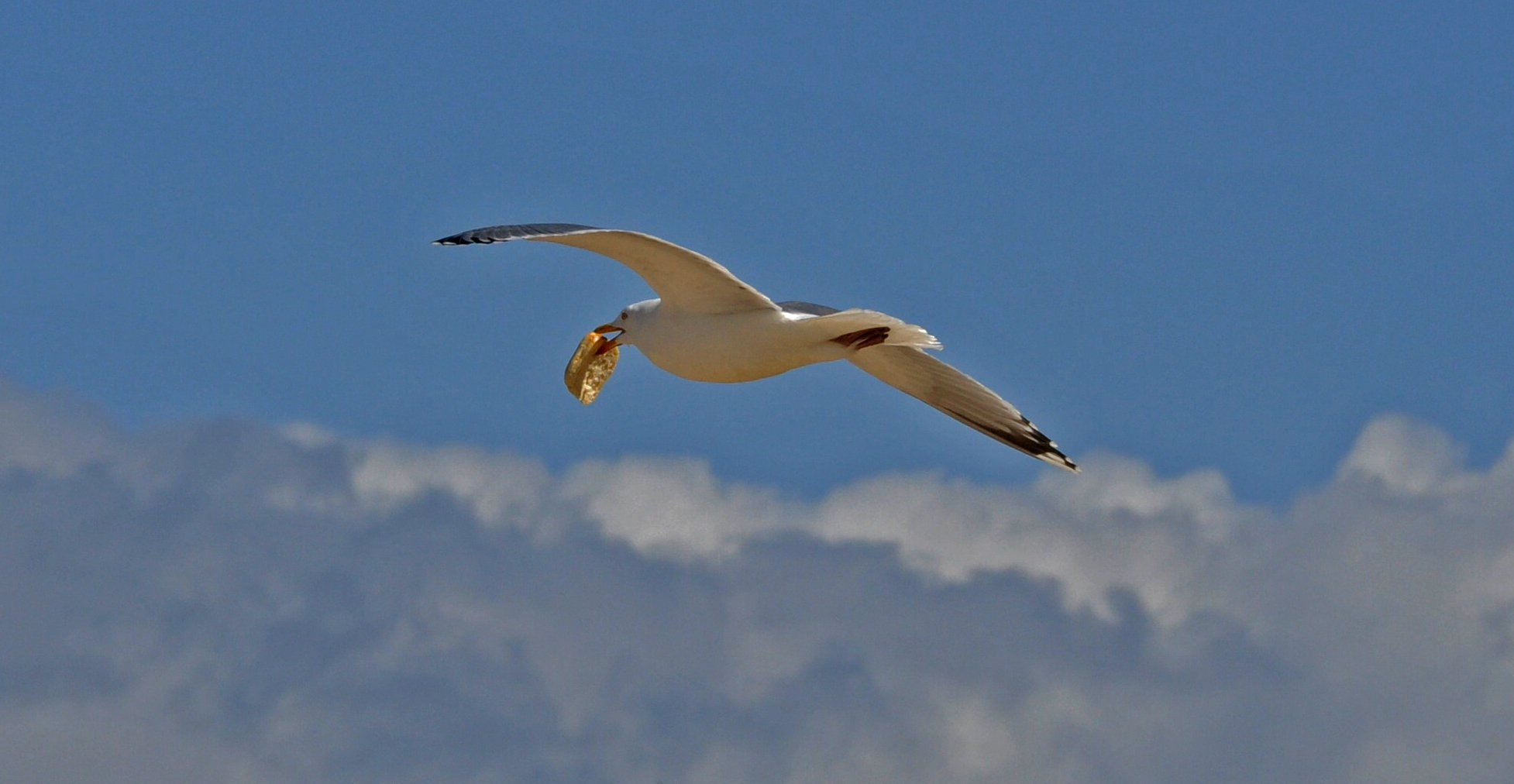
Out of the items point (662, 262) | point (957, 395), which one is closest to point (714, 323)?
point (662, 262)

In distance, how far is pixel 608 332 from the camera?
12.5 m

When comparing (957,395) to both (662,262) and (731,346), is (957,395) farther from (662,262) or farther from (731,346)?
(662,262)

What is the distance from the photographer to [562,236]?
32.9 ft

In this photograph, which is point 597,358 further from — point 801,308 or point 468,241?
point 468,241

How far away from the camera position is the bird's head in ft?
39.0

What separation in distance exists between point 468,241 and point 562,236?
552mm

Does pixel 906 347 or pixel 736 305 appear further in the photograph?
pixel 906 347

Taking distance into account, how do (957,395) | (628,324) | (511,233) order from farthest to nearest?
(957,395) → (628,324) → (511,233)

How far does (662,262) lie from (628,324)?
4.79ft

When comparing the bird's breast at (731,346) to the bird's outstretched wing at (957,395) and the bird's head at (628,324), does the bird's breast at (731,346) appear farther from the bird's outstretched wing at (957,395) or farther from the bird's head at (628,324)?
the bird's outstretched wing at (957,395)

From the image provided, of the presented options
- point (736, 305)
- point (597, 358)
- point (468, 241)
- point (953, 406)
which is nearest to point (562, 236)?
point (468, 241)

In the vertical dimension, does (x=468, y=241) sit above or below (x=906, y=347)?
below

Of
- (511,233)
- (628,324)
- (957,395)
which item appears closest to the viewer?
(511,233)

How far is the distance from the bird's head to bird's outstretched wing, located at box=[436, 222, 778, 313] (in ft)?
1.35
